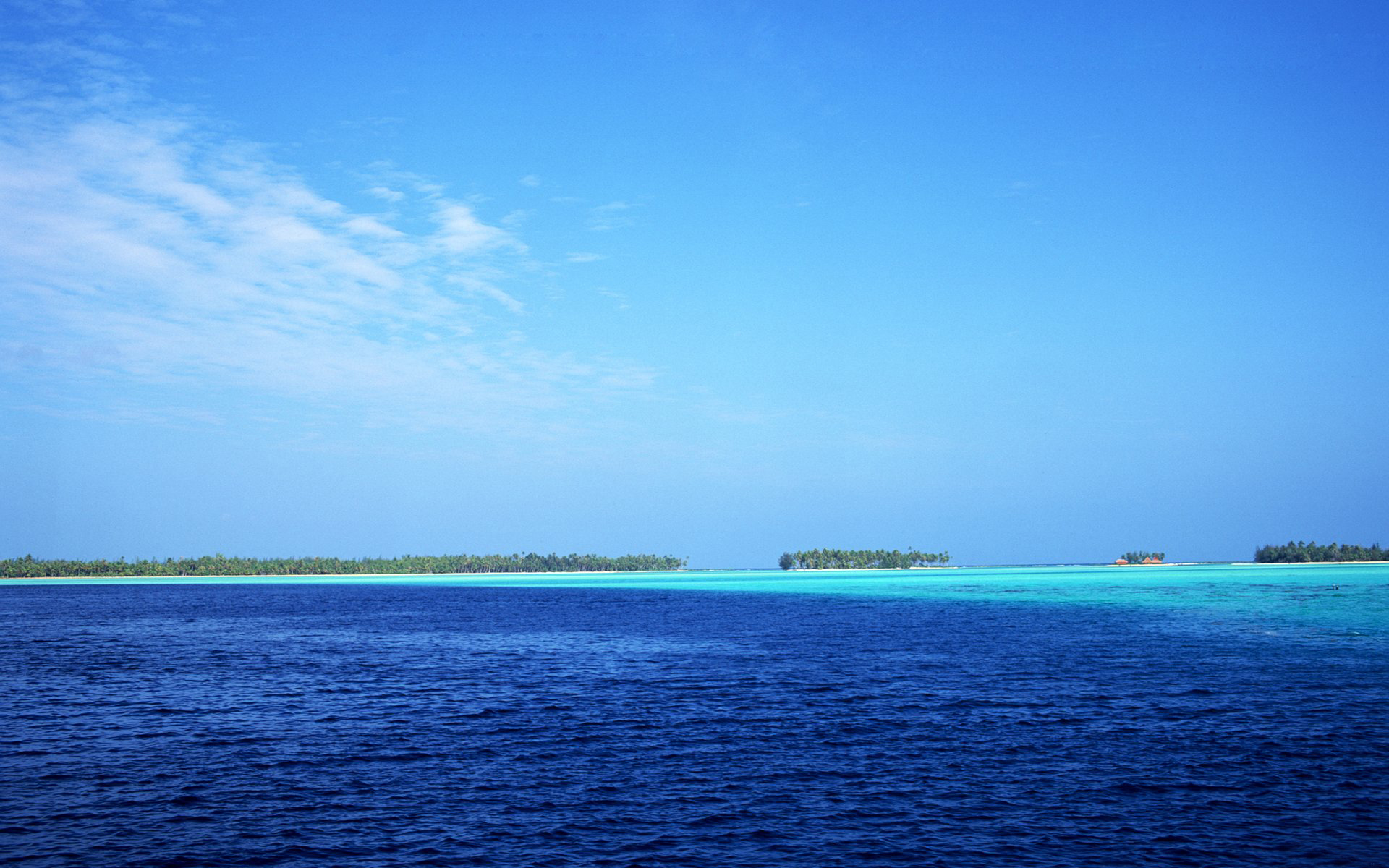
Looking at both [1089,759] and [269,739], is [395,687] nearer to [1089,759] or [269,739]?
[269,739]

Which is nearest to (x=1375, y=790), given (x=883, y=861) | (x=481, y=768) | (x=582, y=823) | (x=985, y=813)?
(x=985, y=813)

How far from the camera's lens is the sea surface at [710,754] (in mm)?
23391

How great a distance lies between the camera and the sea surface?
23.4 m

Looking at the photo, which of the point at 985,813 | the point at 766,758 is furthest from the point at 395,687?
the point at 985,813

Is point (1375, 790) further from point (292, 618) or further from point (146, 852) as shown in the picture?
point (292, 618)

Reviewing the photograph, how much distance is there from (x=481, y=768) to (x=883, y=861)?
1538 cm

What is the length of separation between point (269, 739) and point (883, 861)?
1049 inches

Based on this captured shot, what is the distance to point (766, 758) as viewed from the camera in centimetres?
3216

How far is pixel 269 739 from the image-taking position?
37.0 meters

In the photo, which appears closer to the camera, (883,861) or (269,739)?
(883,861)

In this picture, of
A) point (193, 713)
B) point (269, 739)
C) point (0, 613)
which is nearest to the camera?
point (269, 739)

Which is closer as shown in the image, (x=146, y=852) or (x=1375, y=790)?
(x=146, y=852)

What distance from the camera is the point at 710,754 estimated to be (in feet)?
108

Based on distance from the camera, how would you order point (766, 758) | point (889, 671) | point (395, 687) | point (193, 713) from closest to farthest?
point (766, 758)
point (193, 713)
point (395, 687)
point (889, 671)
